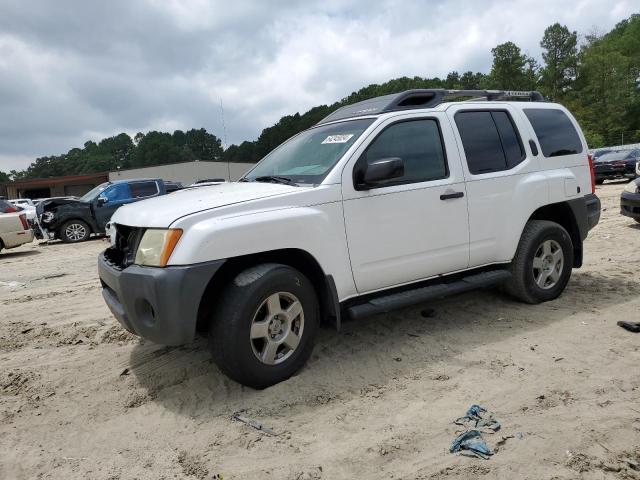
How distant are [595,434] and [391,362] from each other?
145 centimetres

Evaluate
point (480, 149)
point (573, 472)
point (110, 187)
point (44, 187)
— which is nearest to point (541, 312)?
point (480, 149)

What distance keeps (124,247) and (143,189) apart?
11.7 m

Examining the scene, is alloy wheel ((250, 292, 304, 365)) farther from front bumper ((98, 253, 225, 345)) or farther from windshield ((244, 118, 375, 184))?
windshield ((244, 118, 375, 184))

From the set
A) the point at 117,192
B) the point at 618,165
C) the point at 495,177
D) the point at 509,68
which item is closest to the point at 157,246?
the point at 495,177

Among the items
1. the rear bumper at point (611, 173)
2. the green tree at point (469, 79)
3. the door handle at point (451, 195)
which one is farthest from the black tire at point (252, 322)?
the green tree at point (469, 79)

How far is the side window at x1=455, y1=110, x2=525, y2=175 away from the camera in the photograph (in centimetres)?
433

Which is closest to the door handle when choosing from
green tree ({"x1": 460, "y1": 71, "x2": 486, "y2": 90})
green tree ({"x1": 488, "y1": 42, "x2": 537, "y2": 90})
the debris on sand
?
the debris on sand

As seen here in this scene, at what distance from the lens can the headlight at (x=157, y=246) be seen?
9.77 feet

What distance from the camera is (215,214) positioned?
10.2 feet

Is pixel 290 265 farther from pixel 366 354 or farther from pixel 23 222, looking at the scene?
pixel 23 222

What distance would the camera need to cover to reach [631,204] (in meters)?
9.05

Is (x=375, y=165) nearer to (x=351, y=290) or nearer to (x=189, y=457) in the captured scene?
(x=351, y=290)

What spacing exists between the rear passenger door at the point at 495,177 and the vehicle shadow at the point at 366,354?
25.2 inches

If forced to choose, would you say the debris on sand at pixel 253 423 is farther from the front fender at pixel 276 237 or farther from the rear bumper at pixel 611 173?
the rear bumper at pixel 611 173
